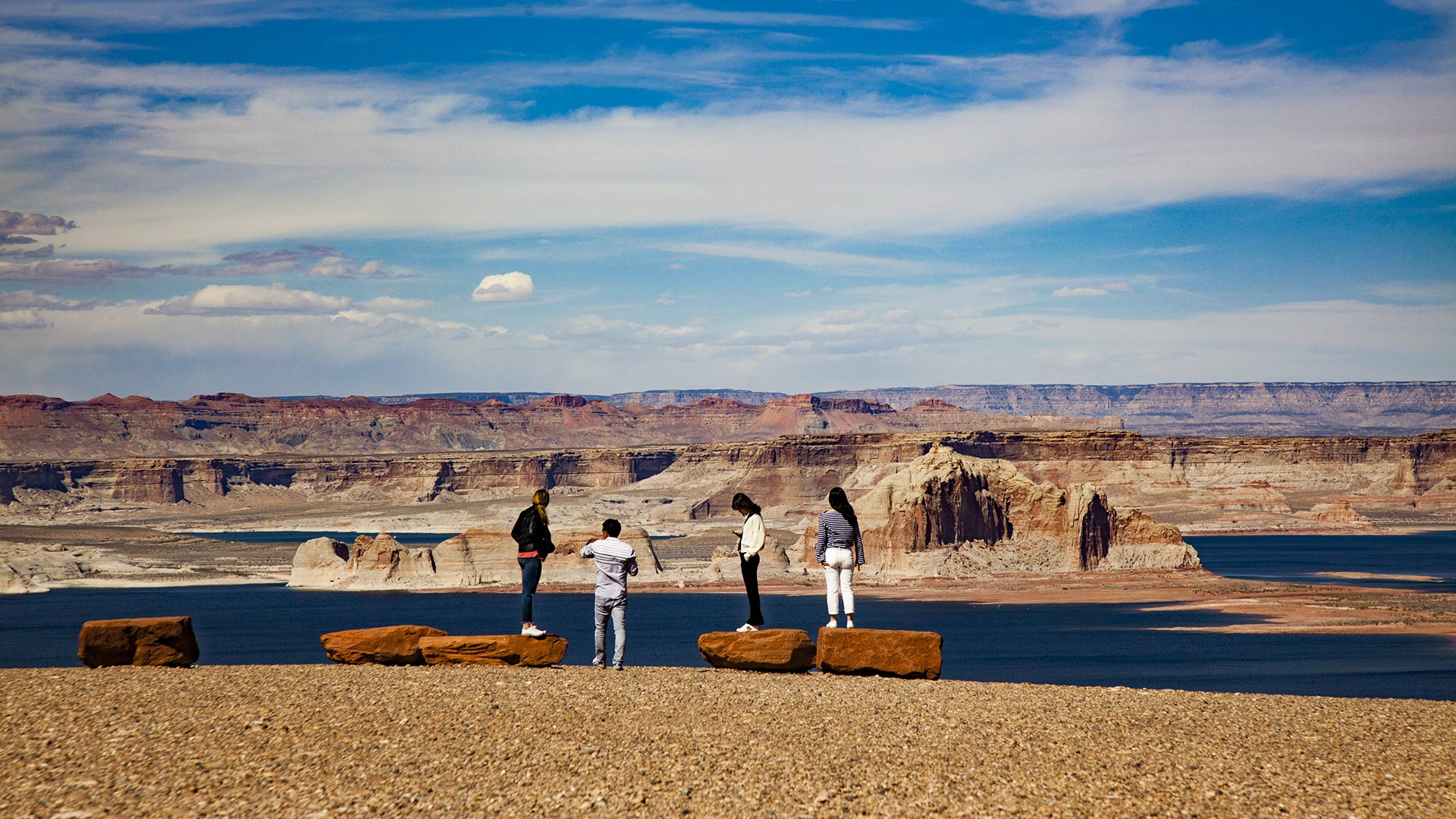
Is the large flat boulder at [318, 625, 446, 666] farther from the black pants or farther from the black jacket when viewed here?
the black pants

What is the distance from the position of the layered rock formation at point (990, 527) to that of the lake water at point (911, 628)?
422 inches

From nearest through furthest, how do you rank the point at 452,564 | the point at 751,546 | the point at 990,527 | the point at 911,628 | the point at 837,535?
the point at 751,546 → the point at 837,535 → the point at 911,628 → the point at 452,564 → the point at 990,527

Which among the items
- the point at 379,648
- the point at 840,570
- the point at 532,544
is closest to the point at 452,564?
the point at 379,648

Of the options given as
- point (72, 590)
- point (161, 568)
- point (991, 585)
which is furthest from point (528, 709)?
point (161, 568)

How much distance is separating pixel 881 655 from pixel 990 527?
102 m

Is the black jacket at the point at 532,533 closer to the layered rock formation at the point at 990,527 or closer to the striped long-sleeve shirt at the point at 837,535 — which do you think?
the striped long-sleeve shirt at the point at 837,535

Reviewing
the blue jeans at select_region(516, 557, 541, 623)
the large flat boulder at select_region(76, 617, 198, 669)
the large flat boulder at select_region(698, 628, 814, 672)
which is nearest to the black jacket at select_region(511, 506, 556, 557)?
the blue jeans at select_region(516, 557, 541, 623)

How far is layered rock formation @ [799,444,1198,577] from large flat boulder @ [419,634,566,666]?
309 ft

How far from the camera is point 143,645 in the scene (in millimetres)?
20750

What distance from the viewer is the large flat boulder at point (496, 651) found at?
19969 mm

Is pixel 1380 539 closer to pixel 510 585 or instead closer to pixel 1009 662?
pixel 510 585

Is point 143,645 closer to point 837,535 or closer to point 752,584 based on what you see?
point 752,584

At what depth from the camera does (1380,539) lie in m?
194

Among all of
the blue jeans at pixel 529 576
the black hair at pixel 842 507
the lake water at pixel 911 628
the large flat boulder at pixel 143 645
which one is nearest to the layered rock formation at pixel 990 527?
the lake water at pixel 911 628
